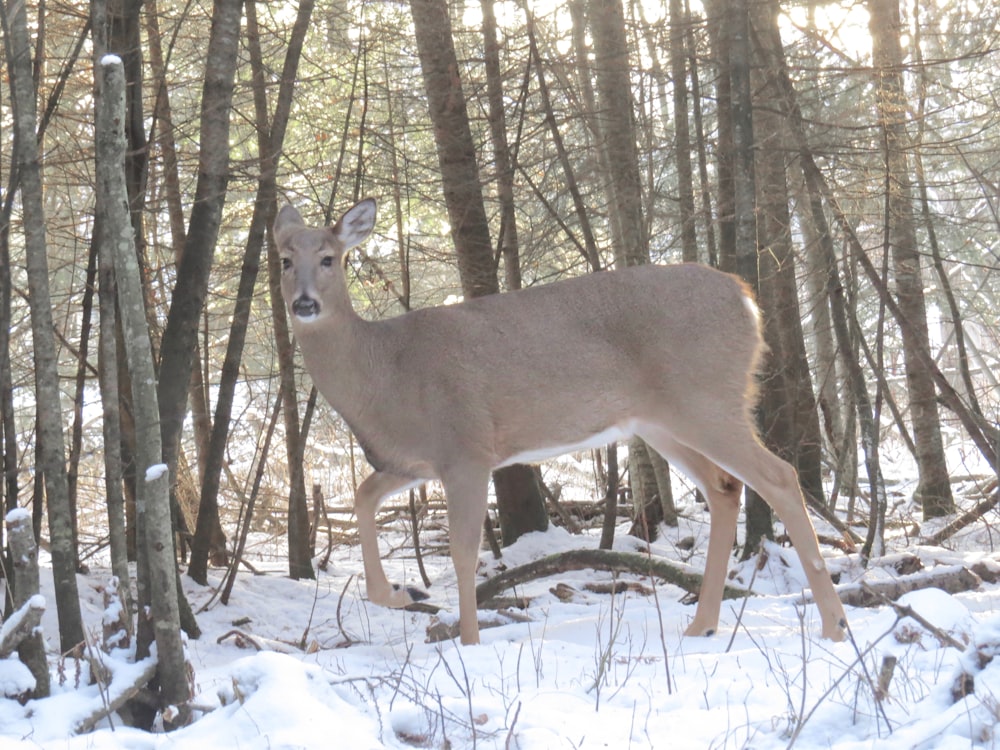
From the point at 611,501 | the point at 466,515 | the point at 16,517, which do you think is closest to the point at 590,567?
the point at 466,515

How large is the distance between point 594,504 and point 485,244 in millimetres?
3970

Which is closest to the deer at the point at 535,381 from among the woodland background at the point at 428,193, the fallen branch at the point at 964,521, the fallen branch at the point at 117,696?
the woodland background at the point at 428,193

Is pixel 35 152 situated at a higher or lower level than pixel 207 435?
higher

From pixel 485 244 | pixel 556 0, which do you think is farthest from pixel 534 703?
pixel 556 0

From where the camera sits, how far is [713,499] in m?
6.83

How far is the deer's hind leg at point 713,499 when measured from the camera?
21.4 feet

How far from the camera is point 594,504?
12.9m

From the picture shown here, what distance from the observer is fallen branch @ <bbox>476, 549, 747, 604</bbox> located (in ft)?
23.4

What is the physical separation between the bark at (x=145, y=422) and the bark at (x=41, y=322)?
62 cm

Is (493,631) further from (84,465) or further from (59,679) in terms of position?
(84,465)

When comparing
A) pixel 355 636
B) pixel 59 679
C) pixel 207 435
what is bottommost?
pixel 355 636

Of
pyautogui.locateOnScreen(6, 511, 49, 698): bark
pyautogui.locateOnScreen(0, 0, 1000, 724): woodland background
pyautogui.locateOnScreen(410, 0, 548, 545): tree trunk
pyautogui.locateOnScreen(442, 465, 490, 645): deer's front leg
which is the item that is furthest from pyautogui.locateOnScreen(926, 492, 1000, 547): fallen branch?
pyautogui.locateOnScreen(6, 511, 49, 698): bark

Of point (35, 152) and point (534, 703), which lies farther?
point (35, 152)

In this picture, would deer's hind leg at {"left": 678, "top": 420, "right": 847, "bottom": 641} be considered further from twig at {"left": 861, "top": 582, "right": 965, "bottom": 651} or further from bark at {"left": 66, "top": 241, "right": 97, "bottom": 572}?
bark at {"left": 66, "top": 241, "right": 97, "bottom": 572}
